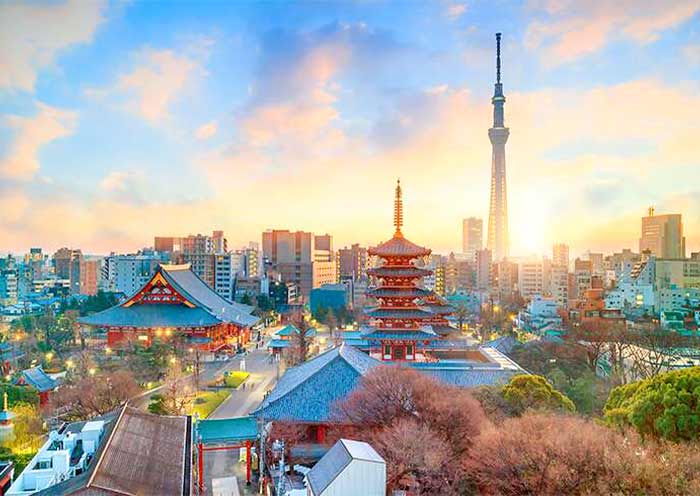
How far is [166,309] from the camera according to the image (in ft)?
147

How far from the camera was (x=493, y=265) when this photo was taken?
10469 centimetres

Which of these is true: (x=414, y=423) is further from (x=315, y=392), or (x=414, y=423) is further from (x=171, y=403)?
(x=171, y=403)

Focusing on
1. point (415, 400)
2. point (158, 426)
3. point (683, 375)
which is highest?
point (683, 375)

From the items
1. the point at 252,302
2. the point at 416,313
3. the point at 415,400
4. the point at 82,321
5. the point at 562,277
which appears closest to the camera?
the point at 415,400

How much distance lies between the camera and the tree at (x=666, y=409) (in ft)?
47.7

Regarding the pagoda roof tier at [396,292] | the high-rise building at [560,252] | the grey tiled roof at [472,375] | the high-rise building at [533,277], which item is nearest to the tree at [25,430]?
the grey tiled roof at [472,375]

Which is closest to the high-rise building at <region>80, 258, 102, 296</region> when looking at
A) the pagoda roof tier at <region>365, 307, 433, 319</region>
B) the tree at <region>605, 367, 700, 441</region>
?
the pagoda roof tier at <region>365, 307, 433, 319</region>

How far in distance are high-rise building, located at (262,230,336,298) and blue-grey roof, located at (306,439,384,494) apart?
77725mm

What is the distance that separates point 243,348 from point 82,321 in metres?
13.3

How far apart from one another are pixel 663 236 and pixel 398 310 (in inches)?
2984

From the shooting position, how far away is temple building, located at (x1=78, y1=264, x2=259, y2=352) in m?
42.7

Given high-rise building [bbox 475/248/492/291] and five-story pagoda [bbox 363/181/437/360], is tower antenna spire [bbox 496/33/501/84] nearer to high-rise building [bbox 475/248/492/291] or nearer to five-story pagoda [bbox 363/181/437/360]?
high-rise building [bbox 475/248/492/291]

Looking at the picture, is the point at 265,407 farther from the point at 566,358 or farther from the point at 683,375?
the point at 566,358

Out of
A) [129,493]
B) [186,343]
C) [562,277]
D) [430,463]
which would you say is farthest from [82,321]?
[562,277]
